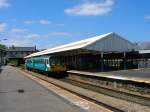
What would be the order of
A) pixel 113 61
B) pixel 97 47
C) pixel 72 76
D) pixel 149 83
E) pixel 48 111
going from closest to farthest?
1. pixel 48 111
2. pixel 149 83
3. pixel 72 76
4. pixel 97 47
5. pixel 113 61

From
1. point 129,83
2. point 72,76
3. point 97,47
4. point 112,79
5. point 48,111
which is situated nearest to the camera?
point 48,111


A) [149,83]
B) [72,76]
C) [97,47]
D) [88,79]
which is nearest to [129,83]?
[149,83]

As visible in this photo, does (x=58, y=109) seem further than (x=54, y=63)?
No

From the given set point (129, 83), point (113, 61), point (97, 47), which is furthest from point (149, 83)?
point (113, 61)

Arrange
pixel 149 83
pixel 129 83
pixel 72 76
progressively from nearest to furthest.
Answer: pixel 149 83
pixel 129 83
pixel 72 76

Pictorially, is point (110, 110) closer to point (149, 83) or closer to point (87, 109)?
Answer: point (87, 109)

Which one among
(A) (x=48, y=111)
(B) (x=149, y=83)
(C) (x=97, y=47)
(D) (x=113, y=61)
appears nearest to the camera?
(A) (x=48, y=111)

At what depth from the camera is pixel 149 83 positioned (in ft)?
76.2

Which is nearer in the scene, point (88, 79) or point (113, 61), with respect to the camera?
point (88, 79)

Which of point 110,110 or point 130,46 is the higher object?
point 130,46

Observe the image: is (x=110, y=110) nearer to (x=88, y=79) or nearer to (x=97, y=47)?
(x=88, y=79)

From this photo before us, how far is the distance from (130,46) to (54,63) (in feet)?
40.2

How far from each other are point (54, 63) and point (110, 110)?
33529 millimetres

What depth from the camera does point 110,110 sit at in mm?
14508
